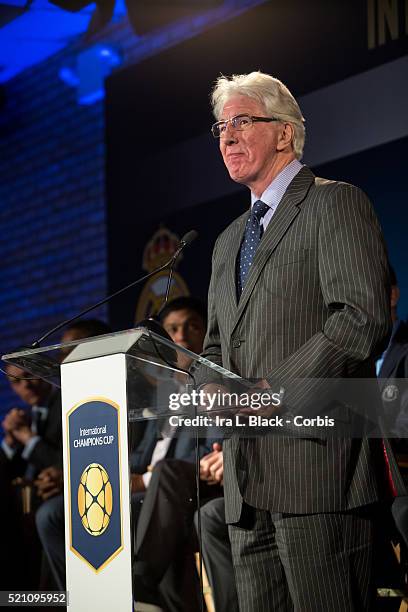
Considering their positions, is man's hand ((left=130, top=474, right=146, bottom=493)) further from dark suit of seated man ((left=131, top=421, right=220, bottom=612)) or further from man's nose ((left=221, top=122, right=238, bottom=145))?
man's nose ((left=221, top=122, right=238, bottom=145))

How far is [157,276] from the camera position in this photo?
189 inches

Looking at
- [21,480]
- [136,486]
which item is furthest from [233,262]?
[21,480]

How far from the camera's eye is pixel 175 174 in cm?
476

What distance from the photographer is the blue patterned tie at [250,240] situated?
82.0 inches

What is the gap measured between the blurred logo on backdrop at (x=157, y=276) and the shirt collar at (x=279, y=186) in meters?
2.49

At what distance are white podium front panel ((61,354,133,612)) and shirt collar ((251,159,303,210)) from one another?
650mm

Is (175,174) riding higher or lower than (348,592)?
A: higher

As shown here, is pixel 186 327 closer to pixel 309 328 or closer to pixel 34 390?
pixel 34 390

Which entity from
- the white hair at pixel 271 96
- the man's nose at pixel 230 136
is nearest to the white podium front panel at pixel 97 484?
the man's nose at pixel 230 136

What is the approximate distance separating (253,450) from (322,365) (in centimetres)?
27

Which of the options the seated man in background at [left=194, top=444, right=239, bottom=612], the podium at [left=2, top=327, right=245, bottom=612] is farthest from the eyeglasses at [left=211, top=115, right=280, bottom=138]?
the seated man in background at [left=194, top=444, right=239, bottom=612]

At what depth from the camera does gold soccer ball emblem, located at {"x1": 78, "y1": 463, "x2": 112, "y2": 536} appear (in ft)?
5.64

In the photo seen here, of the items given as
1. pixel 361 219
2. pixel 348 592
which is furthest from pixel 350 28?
pixel 348 592

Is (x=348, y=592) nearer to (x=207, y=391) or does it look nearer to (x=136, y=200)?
(x=207, y=391)
